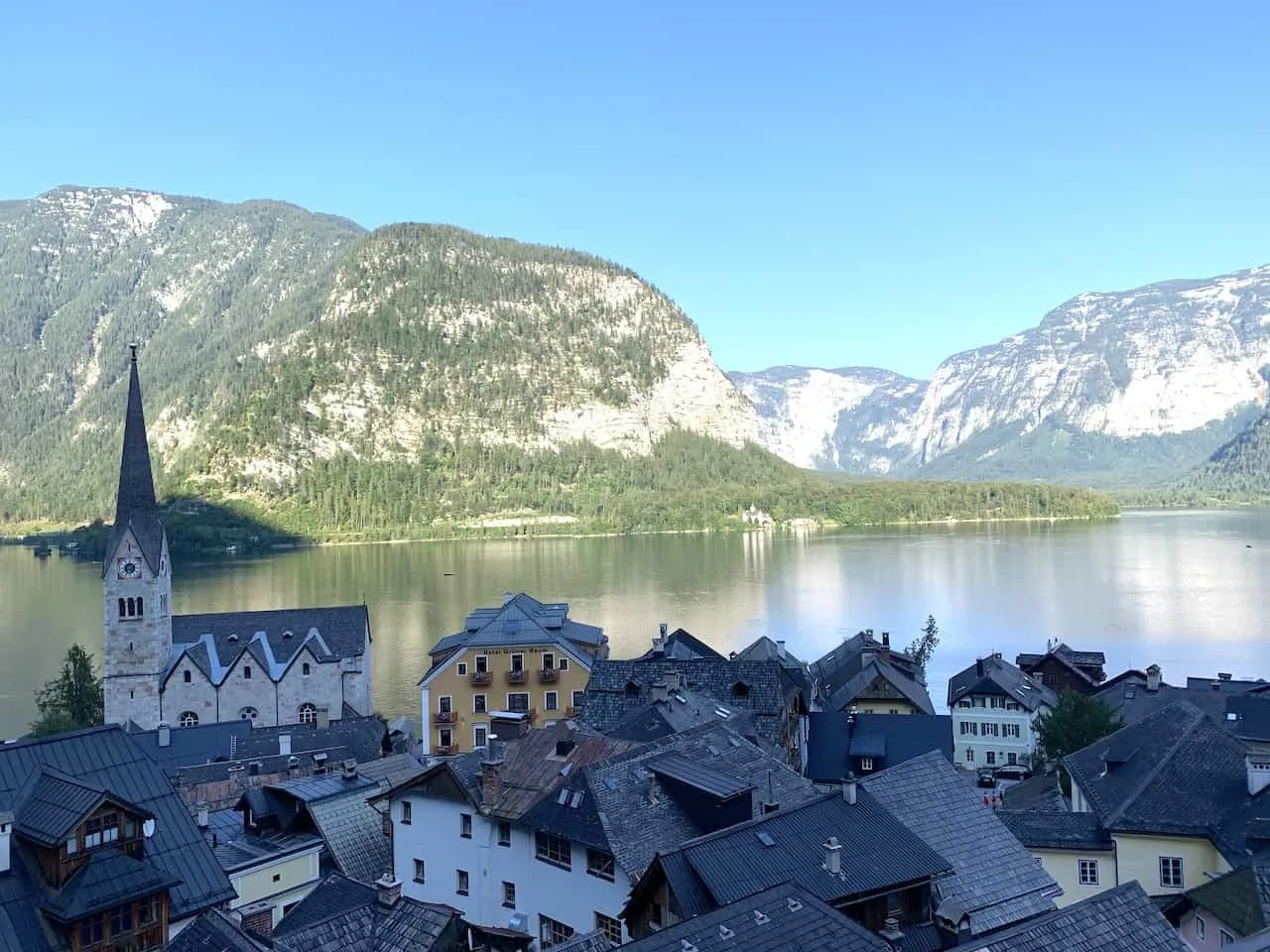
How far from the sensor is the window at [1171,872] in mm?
22844

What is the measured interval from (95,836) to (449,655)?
101 feet

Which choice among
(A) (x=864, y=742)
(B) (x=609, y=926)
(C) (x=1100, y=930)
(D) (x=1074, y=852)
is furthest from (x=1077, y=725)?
(C) (x=1100, y=930)

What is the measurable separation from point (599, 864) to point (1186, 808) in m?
12.3

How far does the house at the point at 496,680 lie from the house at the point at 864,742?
31.8 feet

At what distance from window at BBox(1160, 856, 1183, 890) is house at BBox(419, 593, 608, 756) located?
25372mm

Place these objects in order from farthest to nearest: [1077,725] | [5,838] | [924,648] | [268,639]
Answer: [924,648] → [268,639] → [1077,725] → [5,838]

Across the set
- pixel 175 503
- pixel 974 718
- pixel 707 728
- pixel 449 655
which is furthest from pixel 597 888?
pixel 175 503

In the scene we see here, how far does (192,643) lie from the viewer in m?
49.8

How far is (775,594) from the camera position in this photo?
355ft

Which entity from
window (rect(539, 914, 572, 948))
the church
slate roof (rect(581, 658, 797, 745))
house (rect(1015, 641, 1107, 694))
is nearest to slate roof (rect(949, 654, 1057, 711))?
house (rect(1015, 641, 1107, 694))

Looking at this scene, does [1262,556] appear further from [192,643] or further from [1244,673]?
[192,643]

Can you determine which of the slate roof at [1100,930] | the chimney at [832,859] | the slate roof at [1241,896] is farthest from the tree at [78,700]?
the slate roof at [1100,930]

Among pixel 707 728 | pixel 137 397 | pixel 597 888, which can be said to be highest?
pixel 137 397

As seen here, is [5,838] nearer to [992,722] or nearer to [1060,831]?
[1060,831]
